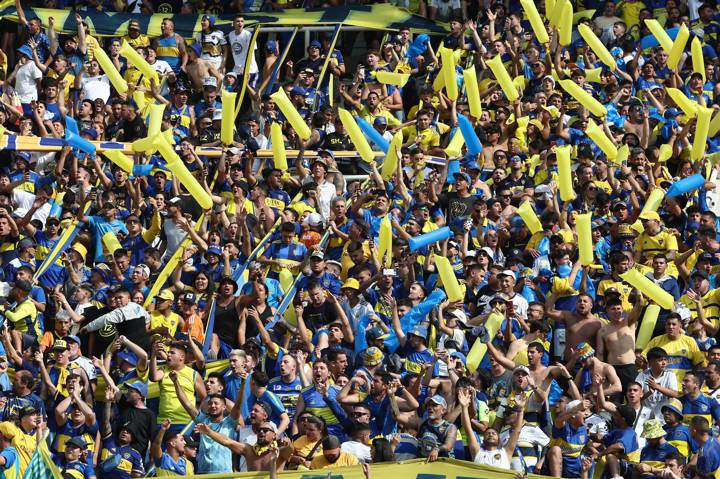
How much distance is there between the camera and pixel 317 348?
55.8 feet

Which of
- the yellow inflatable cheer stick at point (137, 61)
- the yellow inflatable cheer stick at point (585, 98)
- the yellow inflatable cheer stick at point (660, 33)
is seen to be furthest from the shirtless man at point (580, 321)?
the yellow inflatable cheer stick at point (137, 61)

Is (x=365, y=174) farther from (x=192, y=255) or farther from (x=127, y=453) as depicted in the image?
(x=127, y=453)

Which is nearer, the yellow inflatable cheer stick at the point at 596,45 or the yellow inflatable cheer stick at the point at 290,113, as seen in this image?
the yellow inflatable cheer stick at the point at 290,113

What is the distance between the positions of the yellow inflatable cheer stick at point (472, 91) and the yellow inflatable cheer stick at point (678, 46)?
7.34 ft

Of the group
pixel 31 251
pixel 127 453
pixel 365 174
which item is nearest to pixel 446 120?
pixel 365 174

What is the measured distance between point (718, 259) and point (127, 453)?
5.94 meters

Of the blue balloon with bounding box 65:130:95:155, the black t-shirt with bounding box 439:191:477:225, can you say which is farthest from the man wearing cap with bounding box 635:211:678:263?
the blue balloon with bounding box 65:130:95:155

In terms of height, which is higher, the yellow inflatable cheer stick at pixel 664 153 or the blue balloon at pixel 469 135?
the blue balloon at pixel 469 135

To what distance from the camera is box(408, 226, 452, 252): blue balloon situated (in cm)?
1853

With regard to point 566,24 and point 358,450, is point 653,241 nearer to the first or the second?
point 566,24

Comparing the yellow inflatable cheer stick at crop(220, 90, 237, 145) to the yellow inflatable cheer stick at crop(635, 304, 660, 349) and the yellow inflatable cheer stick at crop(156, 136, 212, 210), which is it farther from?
the yellow inflatable cheer stick at crop(635, 304, 660, 349)

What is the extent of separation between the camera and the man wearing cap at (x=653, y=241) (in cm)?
1891

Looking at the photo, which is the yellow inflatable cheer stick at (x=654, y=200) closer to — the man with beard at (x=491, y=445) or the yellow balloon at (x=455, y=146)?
the yellow balloon at (x=455, y=146)

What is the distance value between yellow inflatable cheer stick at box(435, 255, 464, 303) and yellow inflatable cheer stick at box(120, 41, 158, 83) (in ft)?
18.2
